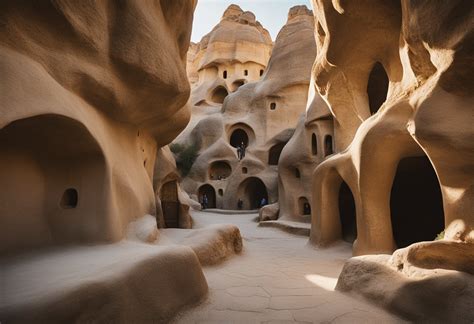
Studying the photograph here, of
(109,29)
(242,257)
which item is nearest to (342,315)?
(242,257)

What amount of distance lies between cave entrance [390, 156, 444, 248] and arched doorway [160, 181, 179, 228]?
821 cm

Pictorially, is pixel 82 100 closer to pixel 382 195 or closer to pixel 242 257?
pixel 242 257

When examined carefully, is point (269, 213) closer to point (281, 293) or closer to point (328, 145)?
point (328, 145)

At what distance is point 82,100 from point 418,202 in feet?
29.1

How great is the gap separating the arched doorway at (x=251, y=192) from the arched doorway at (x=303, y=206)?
614cm

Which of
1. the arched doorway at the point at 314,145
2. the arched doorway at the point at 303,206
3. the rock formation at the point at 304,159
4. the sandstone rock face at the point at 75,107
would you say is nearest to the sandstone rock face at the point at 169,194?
the sandstone rock face at the point at 75,107

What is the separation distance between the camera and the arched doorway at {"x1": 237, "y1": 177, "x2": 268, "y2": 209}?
2183cm

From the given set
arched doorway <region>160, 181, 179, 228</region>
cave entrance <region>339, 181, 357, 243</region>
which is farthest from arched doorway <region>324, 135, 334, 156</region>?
arched doorway <region>160, 181, 179, 228</region>

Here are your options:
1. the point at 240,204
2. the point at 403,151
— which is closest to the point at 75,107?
the point at 403,151

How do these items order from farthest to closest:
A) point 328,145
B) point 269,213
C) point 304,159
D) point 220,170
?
1. point 220,170
2. point 269,213
3. point 304,159
4. point 328,145

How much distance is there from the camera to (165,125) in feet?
31.6

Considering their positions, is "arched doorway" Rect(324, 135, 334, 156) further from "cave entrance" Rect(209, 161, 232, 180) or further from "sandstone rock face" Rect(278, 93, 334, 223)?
"cave entrance" Rect(209, 161, 232, 180)

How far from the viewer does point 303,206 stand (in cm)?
1521

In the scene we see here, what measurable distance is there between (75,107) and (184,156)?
2022 cm
